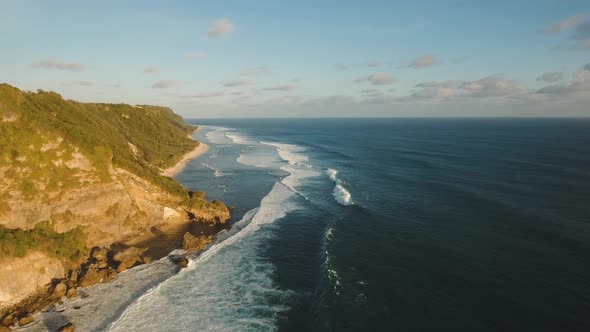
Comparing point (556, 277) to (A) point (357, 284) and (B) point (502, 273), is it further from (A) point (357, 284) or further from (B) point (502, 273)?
(A) point (357, 284)

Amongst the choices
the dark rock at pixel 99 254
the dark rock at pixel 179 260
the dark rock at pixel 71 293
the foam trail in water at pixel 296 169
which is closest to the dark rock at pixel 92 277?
the dark rock at pixel 71 293

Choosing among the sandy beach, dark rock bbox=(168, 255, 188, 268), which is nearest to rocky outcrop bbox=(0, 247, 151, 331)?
dark rock bbox=(168, 255, 188, 268)

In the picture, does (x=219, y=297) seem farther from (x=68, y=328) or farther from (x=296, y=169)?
(x=296, y=169)

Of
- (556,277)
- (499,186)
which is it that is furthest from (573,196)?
(556,277)

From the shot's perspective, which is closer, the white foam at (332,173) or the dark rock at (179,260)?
the dark rock at (179,260)

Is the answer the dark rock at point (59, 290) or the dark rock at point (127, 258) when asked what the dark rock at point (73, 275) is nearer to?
the dark rock at point (59, 290)
